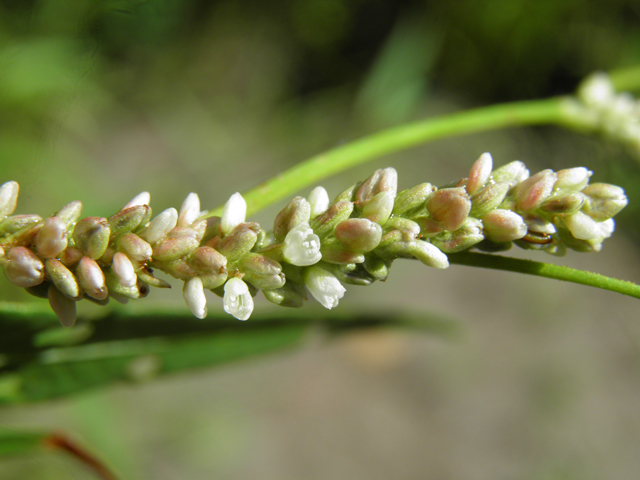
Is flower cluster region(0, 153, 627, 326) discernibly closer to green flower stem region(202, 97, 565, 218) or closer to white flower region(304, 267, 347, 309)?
white flower region(304, 267, 347, 309)

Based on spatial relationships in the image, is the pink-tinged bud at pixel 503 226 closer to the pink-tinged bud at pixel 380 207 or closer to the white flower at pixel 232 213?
the pink-tinged bud at pixel 380 207

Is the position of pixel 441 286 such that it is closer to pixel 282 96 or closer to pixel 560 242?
pixel 282 96

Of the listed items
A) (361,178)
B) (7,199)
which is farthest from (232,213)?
(361,178)

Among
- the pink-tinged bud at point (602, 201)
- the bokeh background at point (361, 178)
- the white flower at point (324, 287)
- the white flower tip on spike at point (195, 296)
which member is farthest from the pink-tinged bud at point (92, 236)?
the bokeh background at point (361, 178)

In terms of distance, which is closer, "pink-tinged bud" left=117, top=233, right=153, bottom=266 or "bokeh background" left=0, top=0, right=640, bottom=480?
"pink-tinged bud" left=117, top=233, right=153, bottom=266

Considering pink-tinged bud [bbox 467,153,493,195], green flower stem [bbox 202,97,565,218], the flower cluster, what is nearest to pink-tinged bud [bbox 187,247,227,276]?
the flower cluster

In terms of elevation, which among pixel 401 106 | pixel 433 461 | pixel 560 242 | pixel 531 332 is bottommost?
pixel 433 461

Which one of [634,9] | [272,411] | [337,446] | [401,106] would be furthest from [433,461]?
[634,9]
